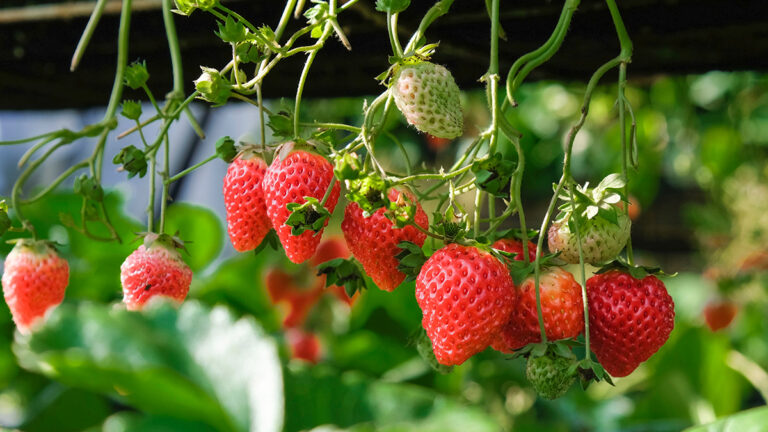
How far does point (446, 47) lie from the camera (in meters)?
0.80

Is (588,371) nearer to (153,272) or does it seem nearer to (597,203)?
(597,203)

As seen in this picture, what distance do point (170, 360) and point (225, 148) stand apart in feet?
0.69

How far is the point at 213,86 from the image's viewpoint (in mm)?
539

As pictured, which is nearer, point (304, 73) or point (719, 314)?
point (304, 73)

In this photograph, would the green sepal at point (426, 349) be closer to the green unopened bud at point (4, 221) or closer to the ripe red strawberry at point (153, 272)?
the ripe red strawberry at point (153, 272)

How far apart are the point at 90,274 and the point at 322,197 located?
2.68 ft

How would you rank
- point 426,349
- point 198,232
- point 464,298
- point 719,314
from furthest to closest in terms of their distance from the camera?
point 719,314 < point 198,232 < point 426,349 < point 464,298

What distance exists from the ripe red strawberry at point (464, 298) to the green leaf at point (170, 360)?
139 millimetres

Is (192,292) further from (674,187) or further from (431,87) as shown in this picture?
(674,187)

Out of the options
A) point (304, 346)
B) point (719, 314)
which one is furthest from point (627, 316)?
point (719, 314)

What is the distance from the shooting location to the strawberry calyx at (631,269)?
58cm

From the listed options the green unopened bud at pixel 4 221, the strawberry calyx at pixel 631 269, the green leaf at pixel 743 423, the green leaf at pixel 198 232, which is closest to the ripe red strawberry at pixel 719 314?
the green leaf at pixel 198 232

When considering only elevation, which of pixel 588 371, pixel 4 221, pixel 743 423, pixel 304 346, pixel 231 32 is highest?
pixel 231 32

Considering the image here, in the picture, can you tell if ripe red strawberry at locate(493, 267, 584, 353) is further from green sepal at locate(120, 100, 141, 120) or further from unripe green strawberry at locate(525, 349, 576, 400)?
green sepal at locate(120, 100, 141, 120)
